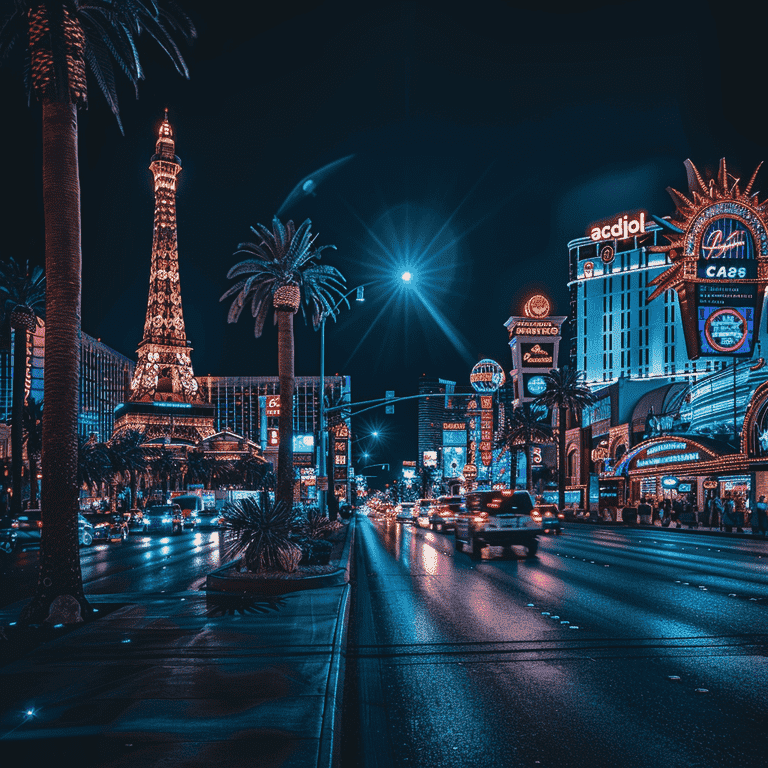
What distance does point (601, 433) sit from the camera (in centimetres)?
9806

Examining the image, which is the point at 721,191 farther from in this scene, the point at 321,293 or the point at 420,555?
the point at 420,555

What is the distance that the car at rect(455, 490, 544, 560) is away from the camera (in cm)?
2538

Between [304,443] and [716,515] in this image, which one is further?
[304,443]

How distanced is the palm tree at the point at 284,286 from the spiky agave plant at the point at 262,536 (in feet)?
33.4

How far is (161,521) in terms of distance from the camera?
49.5m

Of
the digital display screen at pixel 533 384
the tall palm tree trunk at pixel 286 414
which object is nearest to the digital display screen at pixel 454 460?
the digital display screen at pixel 533 384

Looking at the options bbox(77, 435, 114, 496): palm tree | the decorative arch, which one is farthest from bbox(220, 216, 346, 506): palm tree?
the decorative arch

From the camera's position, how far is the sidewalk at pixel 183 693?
19.0 ft

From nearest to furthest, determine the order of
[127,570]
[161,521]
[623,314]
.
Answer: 1. [127,570]
2. [161,521]
3. [623,314]

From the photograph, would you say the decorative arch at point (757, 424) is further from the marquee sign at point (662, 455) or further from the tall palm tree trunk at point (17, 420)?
the tall palm tree trunk at point (17, 420)

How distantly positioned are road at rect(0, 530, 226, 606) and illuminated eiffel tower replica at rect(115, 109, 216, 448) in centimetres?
8746

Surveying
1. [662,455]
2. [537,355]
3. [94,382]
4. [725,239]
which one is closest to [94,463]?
[662,455]

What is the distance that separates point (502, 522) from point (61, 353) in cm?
1590

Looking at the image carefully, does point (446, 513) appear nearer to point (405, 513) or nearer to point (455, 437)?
point (405, 513)
